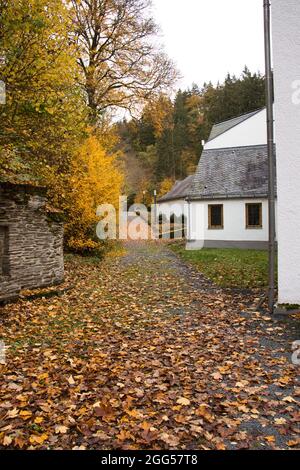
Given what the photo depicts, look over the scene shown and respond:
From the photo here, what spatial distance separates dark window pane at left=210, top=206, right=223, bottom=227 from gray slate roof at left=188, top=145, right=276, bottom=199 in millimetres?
796

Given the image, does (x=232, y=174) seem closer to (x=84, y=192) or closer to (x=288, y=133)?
(x=84, y=192)

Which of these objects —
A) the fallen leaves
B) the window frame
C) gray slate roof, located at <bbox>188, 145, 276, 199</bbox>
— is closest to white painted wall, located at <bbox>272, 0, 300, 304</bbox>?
the fallen leaves

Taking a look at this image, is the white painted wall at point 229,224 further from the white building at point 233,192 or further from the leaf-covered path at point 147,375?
the leaf-covered path at point 147,375

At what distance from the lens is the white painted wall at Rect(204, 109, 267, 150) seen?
2269cm

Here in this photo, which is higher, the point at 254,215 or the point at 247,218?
the point at 254,215

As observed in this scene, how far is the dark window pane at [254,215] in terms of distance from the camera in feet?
68.2

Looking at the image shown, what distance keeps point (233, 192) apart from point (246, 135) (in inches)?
183

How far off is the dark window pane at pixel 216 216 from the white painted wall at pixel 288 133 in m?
13.8

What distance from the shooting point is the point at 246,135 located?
76.3ft

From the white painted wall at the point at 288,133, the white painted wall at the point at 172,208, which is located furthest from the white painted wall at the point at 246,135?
the white painted wall at the point at 288,133

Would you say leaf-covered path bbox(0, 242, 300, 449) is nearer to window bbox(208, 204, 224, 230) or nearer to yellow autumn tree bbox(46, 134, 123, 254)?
yellow autumn tree bbox(46, 134, 123, 254)

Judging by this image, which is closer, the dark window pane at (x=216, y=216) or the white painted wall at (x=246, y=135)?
the dark window pane at (x=216, y=216)

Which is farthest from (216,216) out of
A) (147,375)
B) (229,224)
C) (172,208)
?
(147,375)

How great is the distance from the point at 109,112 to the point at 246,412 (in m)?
22.5
